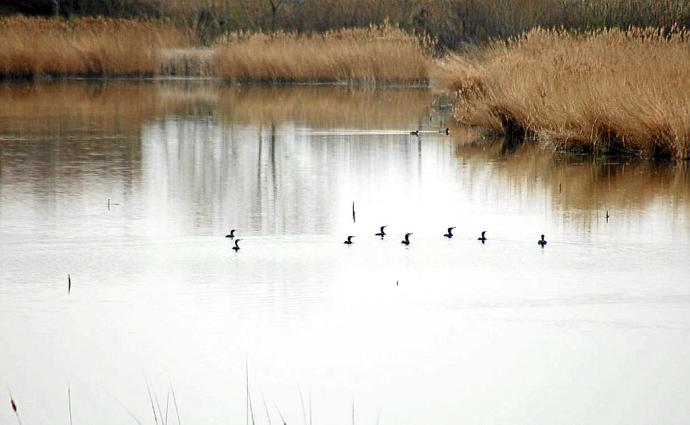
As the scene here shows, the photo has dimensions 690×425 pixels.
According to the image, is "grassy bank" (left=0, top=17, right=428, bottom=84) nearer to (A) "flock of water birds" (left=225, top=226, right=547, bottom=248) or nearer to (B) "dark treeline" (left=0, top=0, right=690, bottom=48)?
(B) "dark treeline" (left=0, top=0, right=690, bottom=48)

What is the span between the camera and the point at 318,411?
5.55 m

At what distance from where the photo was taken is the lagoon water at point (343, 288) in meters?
5.77

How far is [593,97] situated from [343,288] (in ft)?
20.9

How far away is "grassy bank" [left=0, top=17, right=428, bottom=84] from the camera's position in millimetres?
27062

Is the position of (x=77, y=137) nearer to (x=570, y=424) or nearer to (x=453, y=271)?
(x=453, y=271)

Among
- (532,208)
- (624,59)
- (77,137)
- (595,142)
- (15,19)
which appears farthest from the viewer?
(15,19)

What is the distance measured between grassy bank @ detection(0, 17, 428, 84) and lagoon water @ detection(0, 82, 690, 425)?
1254 cm

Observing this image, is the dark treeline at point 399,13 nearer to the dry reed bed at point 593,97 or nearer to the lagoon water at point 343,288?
the dry reed bed at point 593,97

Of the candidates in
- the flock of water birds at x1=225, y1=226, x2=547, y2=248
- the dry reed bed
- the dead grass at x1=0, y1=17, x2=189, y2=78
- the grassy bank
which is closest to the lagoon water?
the flock of water birds at x1=225, y1=226, x2=547, y2=248

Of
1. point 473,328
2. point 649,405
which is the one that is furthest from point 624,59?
point 649,405

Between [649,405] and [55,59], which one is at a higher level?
[55,59]

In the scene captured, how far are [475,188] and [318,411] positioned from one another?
668 centimetres

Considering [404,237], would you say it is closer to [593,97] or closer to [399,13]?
[593,97]

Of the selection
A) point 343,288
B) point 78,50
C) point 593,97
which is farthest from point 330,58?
point 343,288
